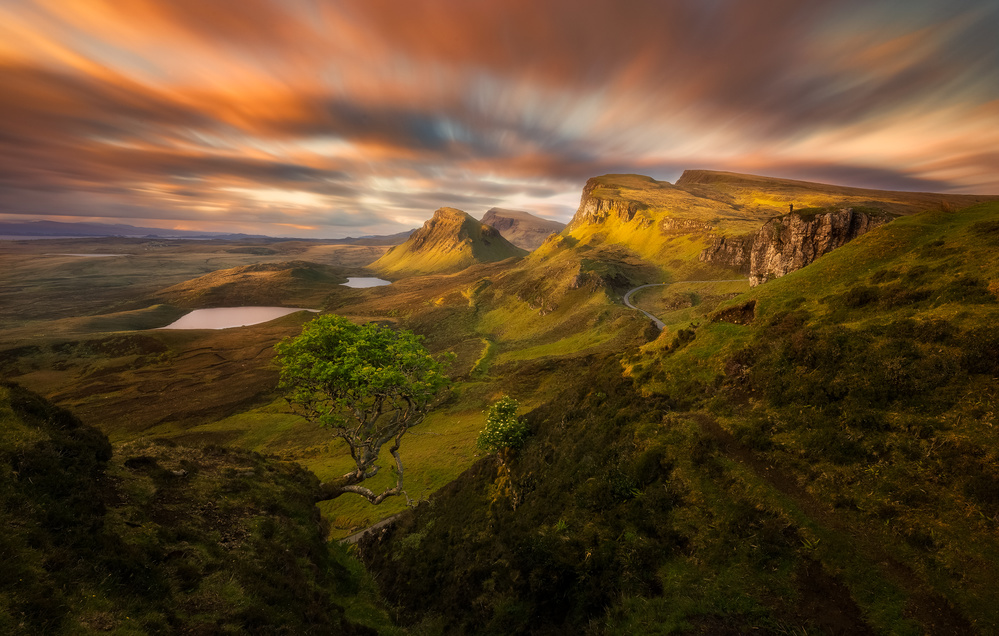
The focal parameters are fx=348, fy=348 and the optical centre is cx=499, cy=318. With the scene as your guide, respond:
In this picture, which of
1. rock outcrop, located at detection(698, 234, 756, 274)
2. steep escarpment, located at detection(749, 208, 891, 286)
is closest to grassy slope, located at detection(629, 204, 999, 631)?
steep escarpment, located at detection(749, 208, 891, 286)

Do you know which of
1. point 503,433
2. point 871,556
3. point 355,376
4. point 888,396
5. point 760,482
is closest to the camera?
point 871,556

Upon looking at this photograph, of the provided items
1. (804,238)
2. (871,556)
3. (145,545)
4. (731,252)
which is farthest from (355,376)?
(731,252)

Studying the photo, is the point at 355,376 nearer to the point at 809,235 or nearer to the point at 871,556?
the point at 871,556

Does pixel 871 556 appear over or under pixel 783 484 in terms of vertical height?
under

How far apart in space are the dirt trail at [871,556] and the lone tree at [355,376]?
16.6m

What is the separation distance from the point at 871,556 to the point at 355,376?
2209cm

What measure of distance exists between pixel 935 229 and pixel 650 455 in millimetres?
27789

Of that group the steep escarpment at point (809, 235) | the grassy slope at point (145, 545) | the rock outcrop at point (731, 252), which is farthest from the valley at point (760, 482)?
the rock outcrop at point (731, 252)

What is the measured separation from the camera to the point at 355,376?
19328 millimetres

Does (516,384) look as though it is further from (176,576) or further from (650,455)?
(176,576)

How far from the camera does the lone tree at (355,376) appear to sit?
2002 cm

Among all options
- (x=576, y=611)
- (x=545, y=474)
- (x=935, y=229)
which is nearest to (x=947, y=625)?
(x=576, y=611)

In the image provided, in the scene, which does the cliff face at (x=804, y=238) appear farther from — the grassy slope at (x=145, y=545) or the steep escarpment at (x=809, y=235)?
the grassy slope at (x=145, y=545)

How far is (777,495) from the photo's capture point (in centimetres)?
1395
